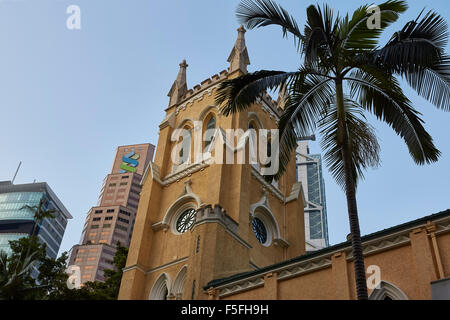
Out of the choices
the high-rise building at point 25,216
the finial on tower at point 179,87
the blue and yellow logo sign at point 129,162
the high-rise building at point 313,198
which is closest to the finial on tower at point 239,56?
the finial on tower at point 179,87

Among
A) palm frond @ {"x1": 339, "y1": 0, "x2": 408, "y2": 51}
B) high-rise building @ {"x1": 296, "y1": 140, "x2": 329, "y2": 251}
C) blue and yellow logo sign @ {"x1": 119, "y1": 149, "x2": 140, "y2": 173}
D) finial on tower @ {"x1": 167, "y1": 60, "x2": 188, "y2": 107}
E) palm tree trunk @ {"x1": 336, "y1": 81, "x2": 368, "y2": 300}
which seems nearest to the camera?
palm tree trunk @ {"x1": 336, "y1": 81, "x2": 368, "y2": 300}

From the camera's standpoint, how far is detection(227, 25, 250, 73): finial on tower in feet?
95.7

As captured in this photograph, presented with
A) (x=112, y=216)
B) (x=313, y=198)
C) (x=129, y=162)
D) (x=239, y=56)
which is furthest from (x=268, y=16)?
(x=129, y=162)

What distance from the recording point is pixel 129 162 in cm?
15488

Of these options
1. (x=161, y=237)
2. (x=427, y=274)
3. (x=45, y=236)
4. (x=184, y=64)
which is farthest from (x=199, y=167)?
(x=45, y=236)

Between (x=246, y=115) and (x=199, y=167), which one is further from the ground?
(x=246, y=115)

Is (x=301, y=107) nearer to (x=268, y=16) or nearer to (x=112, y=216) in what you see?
(x=268, y=16)

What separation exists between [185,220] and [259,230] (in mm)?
3770

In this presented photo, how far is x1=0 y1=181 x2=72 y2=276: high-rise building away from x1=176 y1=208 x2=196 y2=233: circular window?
10152 cm

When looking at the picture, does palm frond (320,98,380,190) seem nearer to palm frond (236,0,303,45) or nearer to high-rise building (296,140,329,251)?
palm frond (236,0,303,45)

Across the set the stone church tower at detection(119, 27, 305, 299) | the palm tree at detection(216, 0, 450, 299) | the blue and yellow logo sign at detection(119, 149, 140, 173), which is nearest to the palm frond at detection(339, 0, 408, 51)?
the palm tree at detection(216, 0, 450, 299)
